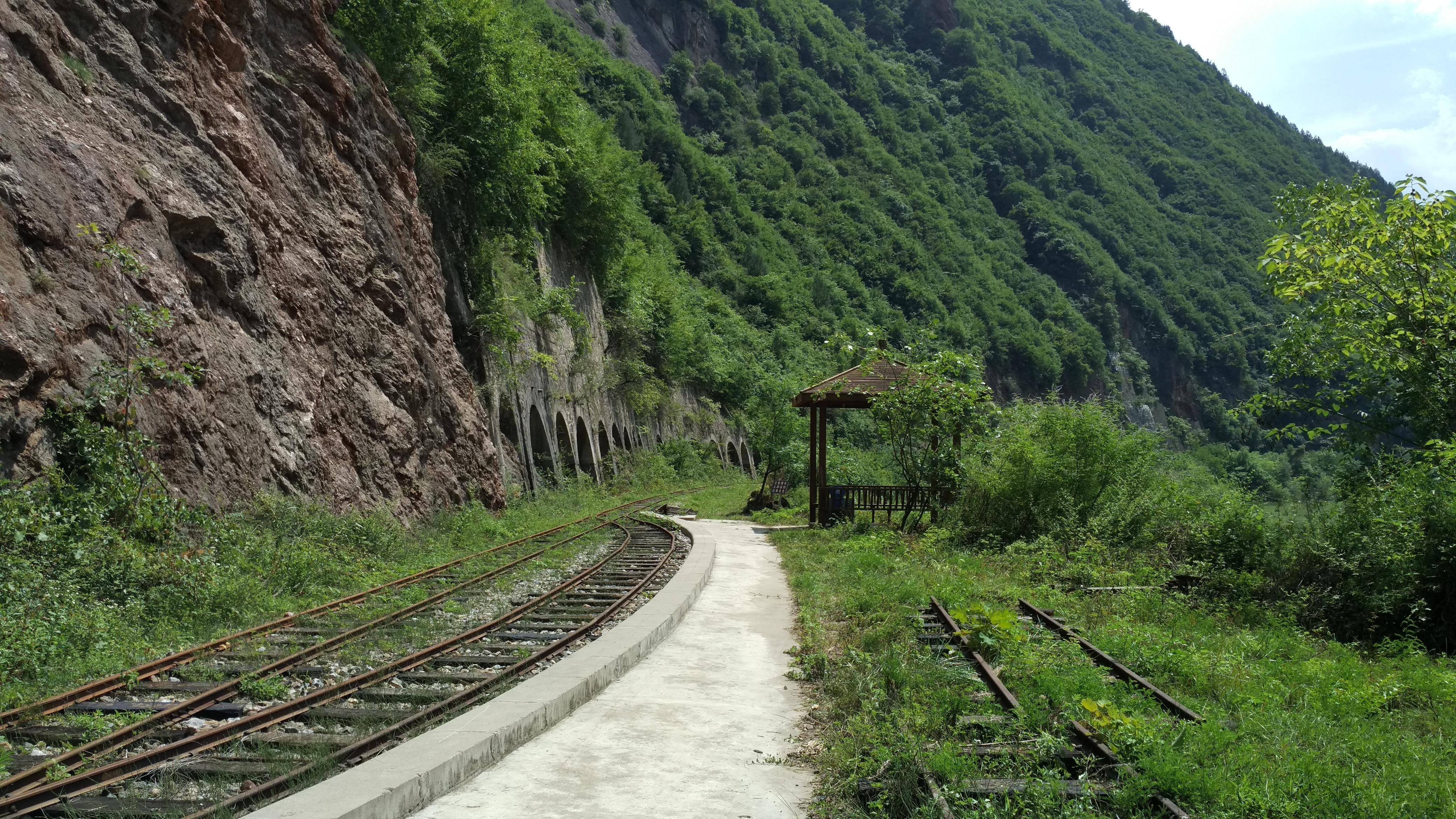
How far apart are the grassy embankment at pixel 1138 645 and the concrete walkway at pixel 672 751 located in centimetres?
34

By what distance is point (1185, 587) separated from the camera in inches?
501

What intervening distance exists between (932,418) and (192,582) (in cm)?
1403

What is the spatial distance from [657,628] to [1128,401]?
104349 mm

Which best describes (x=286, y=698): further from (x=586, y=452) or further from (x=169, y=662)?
(x=586, y=452)

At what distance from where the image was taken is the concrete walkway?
5.18 m

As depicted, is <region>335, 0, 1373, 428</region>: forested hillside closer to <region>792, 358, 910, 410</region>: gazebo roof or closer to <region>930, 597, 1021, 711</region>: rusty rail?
<region>792, 358, 910, 410</region>: gazebo roof

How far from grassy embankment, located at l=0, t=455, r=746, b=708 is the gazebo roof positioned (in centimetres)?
720

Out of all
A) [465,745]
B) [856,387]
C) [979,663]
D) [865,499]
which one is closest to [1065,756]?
[979,663]

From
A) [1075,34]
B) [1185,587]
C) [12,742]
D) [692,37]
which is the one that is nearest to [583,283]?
[1185,587]

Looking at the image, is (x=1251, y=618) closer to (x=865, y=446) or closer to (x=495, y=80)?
(x=495, y=80)

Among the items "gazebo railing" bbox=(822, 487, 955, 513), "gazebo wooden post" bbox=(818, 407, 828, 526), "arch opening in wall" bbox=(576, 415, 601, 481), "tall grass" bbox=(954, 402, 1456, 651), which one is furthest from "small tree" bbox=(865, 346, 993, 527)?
"arch opening in wall" bbox=(576, 415, 601, 481)

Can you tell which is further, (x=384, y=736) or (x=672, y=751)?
(x=672, y=751)

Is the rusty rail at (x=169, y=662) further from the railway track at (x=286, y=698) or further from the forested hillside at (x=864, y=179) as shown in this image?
the forested hillside at (x=864, y=179)

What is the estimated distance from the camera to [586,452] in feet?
111
